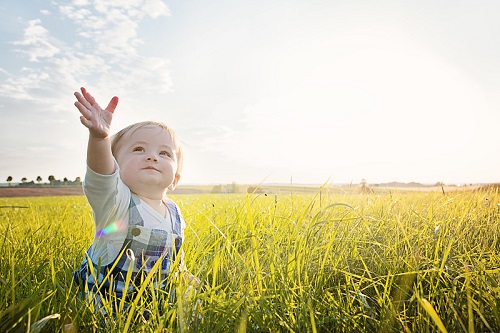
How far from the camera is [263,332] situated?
1638 millimetres

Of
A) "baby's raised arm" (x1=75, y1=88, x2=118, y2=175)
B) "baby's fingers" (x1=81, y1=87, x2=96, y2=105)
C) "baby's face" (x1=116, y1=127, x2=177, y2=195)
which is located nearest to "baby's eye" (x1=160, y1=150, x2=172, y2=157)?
"baby's face" (x1=116, y1=127, x2=177, y2=195)

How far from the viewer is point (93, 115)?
2.09 meters

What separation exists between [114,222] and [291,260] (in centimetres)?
106

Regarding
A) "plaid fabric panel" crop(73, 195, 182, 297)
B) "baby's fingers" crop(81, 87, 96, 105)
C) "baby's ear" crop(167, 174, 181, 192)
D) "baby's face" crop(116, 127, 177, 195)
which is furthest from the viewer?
"baby's ear" crop(167, 174, 181, 192)

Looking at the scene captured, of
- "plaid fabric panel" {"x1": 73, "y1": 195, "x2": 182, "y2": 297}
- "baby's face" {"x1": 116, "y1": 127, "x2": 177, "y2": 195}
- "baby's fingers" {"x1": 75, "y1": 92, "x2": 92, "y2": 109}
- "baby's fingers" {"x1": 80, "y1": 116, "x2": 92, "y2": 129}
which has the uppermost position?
"baby's fingers" {"x1": 75, "y1": 92, "x2": 92, "y2": 109}

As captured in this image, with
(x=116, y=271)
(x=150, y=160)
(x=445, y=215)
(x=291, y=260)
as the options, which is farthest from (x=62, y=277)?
(x=445, y=215)

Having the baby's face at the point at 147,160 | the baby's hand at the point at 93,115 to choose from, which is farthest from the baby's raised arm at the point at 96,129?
the baby's face at the point at 147,160

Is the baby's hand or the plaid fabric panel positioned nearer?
the baby's hand

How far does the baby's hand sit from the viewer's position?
2.07m

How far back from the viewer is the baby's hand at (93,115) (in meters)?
2.07

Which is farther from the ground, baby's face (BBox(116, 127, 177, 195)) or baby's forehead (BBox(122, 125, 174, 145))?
baby's forehead (BBox(122, 125, 174, 145))

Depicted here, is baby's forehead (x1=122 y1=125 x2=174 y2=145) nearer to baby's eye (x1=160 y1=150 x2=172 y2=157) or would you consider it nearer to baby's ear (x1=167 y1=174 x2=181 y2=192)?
baby's eye (x1=160 y1=150 x2=172 y2=157)

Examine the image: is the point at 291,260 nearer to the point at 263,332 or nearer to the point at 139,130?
the point at 263,332

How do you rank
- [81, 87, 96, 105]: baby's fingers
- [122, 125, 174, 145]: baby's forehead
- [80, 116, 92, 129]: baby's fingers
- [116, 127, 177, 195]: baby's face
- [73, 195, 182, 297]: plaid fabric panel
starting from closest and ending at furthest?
[80, 116, 92, 129]: baby's fingers < [81, 87, 96, 105]: baby's fingers < [73, 195, 182, 297]: plaid fabric panel < [116, 127, 177, 195]: baby's face < [122, 125, 174, 145]: baby's forehead
